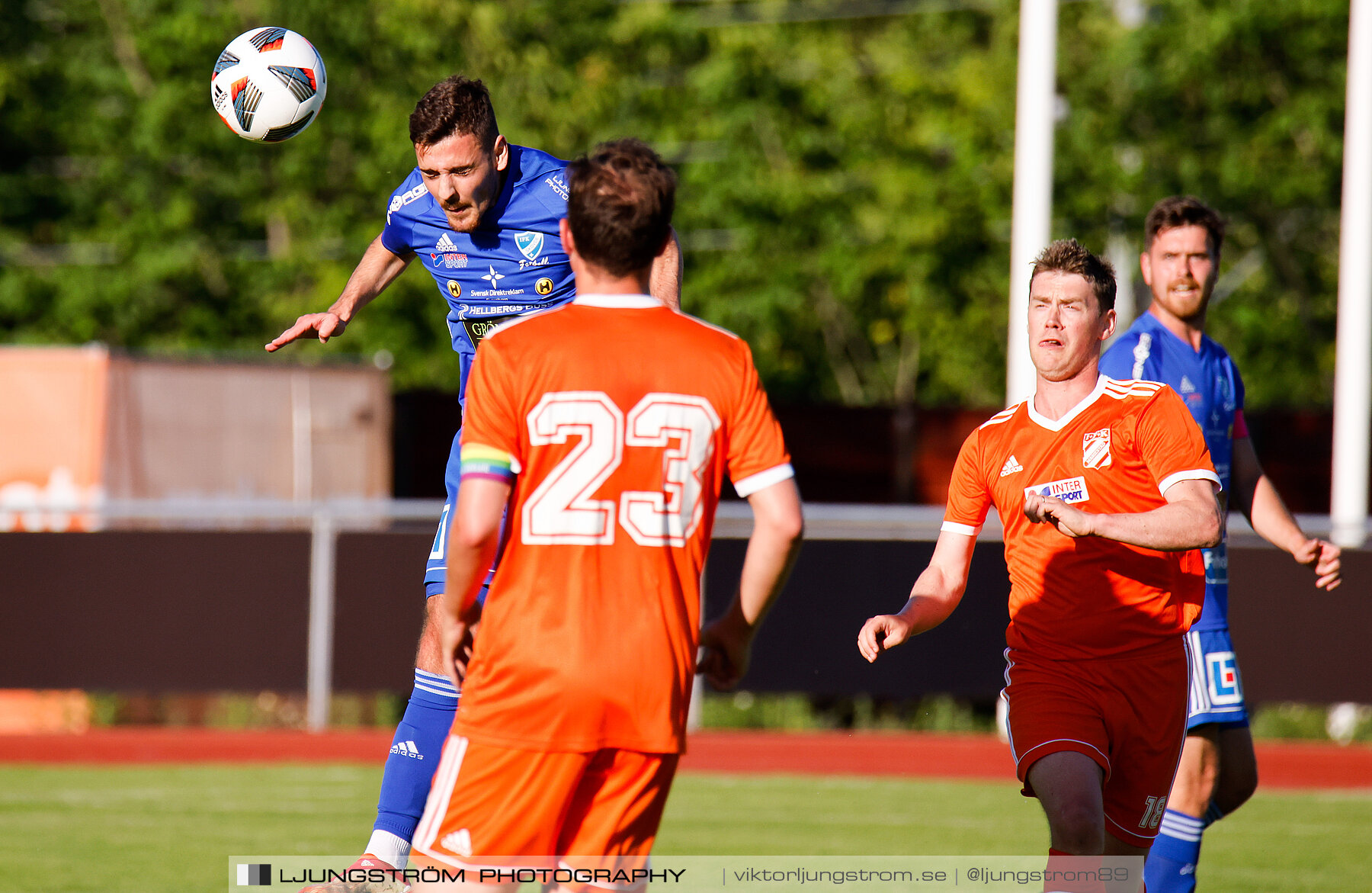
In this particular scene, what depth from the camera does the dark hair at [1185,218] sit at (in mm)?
6285

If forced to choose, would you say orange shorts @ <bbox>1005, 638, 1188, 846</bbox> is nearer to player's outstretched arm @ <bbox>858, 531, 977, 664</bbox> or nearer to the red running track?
player's outstretched arm @ <bbox>858, 531, 977, 664</bbox>

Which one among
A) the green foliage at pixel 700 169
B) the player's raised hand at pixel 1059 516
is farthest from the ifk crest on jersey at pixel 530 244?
the green foliage at pixel 700 169

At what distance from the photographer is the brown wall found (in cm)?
1140

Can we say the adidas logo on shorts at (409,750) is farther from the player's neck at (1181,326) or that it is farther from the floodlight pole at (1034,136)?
the floodlight pole at (1034,136)

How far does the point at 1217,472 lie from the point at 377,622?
23.6 feet

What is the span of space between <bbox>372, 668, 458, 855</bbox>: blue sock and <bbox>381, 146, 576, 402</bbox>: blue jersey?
38.9 inches

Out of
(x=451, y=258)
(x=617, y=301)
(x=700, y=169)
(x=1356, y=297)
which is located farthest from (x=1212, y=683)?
(x=700, y=169)

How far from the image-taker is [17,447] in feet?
42.2

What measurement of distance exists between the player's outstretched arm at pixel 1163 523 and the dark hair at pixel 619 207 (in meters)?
1.32

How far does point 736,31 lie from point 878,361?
18.4 ft

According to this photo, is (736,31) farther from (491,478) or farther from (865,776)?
(491,478)

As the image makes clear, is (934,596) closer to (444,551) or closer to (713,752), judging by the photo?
(444,551)

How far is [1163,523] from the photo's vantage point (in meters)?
4.49

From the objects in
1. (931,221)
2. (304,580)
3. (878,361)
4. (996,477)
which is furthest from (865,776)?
(878,361)
